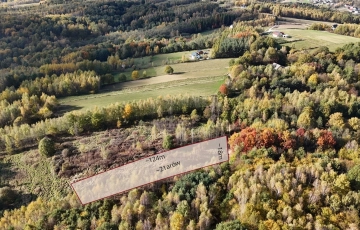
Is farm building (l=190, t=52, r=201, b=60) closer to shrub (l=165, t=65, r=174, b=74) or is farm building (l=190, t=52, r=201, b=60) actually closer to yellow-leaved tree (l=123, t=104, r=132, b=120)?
shrub (l=165, t=65, r=174, b=74)

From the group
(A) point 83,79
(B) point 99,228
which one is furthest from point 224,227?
→ (A) point 83,79

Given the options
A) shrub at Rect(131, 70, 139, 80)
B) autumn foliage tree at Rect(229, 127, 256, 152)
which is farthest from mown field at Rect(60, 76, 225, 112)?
autumn foliage tree at Rect(229, 127, 256, 152)

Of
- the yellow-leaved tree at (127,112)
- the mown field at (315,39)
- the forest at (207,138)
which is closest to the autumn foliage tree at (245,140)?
the forest at (207,138)

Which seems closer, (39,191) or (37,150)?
(39,191)

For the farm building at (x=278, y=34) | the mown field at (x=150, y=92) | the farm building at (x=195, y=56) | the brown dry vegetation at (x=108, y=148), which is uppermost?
the farm building at (x=278, y=34)

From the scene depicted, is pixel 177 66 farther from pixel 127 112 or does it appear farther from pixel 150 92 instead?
pixel 127 112

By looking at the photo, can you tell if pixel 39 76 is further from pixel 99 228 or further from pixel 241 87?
pixel 99 228

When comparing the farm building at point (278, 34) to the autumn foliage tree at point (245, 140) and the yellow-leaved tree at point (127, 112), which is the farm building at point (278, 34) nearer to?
the autumn foliage tree at point (245, 140)
